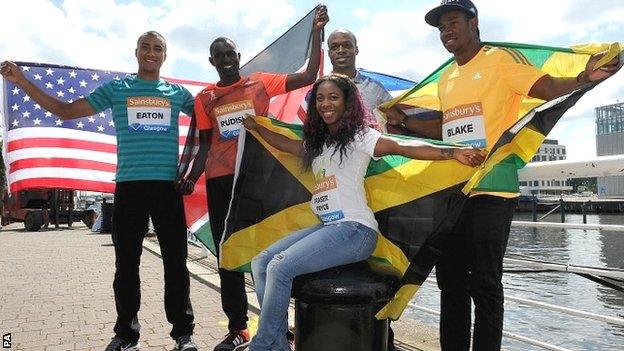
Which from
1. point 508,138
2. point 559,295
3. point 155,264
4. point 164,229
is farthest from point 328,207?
point 559,295

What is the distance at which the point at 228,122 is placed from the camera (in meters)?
3.62

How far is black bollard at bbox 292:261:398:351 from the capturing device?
94.6 inches

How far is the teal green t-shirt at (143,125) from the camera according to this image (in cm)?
349

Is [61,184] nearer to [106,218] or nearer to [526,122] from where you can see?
[526,122]

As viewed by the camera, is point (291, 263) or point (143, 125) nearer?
point (291, 263)

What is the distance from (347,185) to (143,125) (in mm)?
1612

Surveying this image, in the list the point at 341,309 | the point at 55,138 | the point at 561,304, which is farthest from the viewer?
the point at 561,304

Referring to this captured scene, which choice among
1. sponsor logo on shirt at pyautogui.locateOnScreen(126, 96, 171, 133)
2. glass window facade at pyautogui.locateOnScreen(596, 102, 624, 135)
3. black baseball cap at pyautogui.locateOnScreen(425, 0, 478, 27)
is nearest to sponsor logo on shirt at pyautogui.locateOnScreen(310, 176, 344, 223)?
black baseball cap at pyautogui.locateOnScreen(425, 0, 478, 27)

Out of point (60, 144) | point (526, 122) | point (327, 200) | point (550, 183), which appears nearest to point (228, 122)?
point (327, 200)

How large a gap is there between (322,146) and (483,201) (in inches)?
37.4

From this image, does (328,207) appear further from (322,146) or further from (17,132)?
(17,132)

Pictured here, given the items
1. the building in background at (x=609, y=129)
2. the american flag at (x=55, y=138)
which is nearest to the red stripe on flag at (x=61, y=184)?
the american flag at (x=55, y=138)

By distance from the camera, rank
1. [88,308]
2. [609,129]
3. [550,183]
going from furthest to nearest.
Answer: [550,183]
[609,129]
[88,308]

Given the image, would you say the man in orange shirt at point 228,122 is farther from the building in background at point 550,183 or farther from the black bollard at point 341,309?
the building in background at point 550,183
